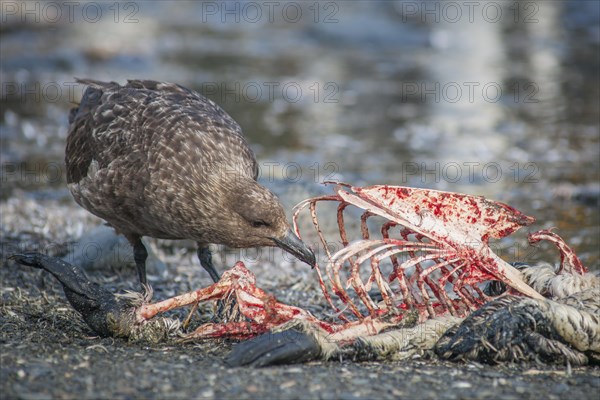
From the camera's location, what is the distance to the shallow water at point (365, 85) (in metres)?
10.2

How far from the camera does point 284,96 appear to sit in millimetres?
15242

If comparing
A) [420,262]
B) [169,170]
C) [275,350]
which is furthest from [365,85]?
[275,350]

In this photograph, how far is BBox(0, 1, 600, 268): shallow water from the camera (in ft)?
33.4

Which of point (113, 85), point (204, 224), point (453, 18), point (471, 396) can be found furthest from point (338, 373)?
point (453, 18)

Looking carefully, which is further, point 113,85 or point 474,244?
point 113,85

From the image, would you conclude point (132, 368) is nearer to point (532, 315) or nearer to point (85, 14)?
point (532, 315)

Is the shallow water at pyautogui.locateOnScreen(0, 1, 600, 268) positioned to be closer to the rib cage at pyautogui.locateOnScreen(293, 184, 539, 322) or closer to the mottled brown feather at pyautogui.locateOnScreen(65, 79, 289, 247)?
the mottled brown feather at pyautogui.locateOnScreen(65, 79, 289, 247)

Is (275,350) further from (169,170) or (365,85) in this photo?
(365,85)

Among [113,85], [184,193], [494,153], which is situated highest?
[113,85]

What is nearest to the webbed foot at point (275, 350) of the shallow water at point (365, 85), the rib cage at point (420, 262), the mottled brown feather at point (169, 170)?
the rib cage at point (420, 262)

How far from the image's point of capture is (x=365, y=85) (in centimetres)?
1627

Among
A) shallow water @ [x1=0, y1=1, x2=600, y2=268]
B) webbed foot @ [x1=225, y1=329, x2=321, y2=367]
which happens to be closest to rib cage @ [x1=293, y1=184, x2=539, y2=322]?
webbed foot @ [x1=225, y1=329, x2=321, y2=367]

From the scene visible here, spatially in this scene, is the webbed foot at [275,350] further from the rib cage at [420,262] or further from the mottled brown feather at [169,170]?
the mottled brown feather at [169,170]

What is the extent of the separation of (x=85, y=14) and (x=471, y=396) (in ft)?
79.0
